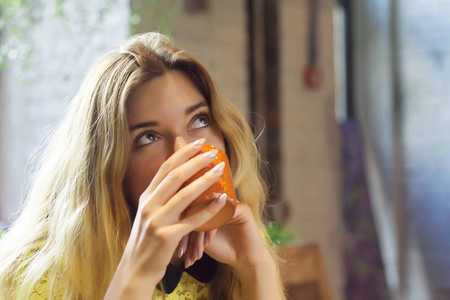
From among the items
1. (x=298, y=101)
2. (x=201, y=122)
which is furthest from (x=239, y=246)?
(x=298, y=101)

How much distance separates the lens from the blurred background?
2.09m

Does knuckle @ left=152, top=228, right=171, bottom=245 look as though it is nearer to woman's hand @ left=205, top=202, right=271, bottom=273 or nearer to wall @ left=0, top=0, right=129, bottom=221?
woman's hand @ left=205, top=202, right=271, bottom=273

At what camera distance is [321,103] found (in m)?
3.03

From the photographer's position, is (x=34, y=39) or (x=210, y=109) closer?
(x=210, y=109)

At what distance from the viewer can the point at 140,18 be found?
2049 mm

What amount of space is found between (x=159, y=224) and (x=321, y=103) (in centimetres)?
245

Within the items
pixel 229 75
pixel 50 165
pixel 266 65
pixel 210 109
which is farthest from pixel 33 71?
pixel 210 109

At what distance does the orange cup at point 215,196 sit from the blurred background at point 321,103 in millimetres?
1069

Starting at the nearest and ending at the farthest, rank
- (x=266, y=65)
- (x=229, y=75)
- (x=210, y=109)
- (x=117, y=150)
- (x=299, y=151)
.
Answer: (x=117, y=150), (x=210, y=109), (x=229, y=75), (x=266, y=65), (x=299, y=151)

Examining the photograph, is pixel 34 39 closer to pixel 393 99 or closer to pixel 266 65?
pixel 266 65

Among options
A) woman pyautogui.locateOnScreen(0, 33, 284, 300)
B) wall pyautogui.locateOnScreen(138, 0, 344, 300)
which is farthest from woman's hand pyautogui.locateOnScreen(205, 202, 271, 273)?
wall pyautogui.locateOnScreen(138, 0, 344, 300)

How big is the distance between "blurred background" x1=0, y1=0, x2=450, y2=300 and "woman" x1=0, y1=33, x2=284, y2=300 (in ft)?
2.89

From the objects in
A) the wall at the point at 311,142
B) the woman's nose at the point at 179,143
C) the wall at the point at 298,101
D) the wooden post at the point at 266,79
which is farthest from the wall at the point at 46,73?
the woman's nose at the point at 179,143

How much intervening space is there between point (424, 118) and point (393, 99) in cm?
22
